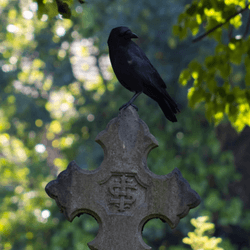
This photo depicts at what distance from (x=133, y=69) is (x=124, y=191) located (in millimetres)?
842

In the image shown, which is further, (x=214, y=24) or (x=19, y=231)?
(x=19, y=231)

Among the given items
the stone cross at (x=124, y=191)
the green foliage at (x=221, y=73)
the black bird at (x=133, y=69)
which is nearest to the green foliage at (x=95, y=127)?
the green foliage at (x=221, y=73)

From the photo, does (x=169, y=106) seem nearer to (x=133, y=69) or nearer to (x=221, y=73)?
(x=133, y=69)

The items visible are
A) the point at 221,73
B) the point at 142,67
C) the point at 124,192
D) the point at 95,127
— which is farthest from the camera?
the point at 95,127

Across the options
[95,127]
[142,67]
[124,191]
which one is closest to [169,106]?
[142,67]

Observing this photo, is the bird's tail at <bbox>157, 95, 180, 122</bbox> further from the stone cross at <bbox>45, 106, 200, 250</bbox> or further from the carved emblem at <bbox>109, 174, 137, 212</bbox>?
the carved emblem at <bbox>109, 174, 137, 212</bbox>

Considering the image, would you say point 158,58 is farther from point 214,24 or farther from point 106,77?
point 214,24

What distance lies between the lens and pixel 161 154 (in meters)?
9.31

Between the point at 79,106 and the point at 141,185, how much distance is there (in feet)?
28.4

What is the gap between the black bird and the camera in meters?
2.67

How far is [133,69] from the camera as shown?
8.74ft

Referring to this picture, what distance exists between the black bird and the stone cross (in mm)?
211

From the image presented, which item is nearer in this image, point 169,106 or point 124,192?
point 124,192

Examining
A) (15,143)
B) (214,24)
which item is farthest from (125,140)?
(15,143)
